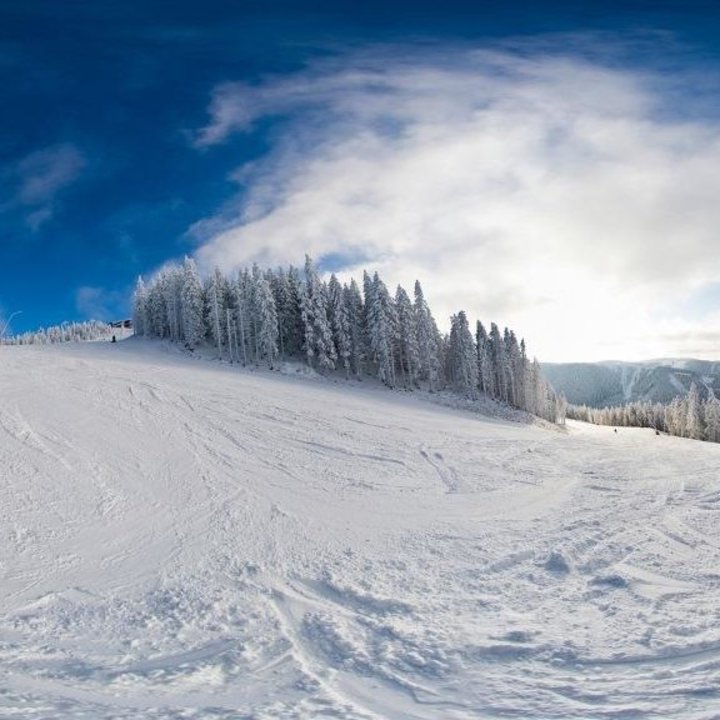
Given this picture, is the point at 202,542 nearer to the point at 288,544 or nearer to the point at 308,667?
the point at 288,544

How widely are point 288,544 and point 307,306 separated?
49829 millimetres

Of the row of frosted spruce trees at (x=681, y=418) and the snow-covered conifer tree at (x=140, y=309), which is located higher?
the snow-covered conifer tree at (x=140, y=309)

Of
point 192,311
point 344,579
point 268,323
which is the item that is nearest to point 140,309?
point 192,311

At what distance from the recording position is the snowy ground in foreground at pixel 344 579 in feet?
23.4

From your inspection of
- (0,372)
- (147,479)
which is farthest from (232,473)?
(0,372)

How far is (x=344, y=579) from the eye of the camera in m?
11.4

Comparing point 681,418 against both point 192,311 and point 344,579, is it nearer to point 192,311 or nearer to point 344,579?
point 192,311

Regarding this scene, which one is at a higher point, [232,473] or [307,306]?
[307,306]

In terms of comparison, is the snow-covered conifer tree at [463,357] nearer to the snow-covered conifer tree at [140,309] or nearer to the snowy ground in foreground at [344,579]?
the snowy ground in foreground at [344,579]

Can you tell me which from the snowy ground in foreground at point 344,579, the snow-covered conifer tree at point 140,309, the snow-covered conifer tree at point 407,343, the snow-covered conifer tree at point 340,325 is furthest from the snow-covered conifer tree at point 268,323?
the snowy ground in foreground at point 344,579

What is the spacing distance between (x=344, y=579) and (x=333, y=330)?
53.5 metres

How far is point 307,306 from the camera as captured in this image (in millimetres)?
62188

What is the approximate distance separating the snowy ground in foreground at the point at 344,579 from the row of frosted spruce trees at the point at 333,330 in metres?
37.1

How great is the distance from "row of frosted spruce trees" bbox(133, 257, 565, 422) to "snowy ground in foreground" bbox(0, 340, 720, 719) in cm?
3707
